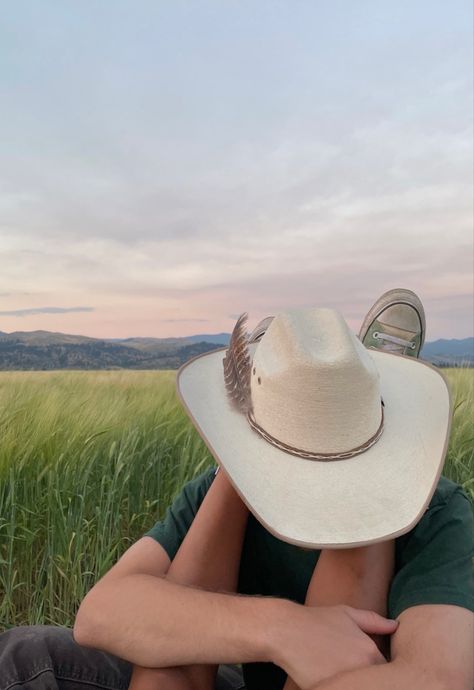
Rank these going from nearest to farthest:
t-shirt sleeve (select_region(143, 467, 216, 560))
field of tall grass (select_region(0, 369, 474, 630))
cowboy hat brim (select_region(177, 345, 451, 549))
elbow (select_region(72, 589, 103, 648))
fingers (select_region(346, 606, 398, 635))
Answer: cowboy hat brim (select_region(177, 345, 451, 549)), fingers (select_region(346, 606, 398, 635)), elbow (select_region(72, 589, 103, 648)), t-shirt sleeve (select_region(143, 467, 216, 560)), field of tall grass (select_region(0, 369, 474, 630))

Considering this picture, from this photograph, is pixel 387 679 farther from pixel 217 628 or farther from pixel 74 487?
pixel 74 487

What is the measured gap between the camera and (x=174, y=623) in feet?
3.20

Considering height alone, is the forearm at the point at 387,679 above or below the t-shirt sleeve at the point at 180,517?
below

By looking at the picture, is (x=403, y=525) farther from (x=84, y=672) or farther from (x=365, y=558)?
(x=84, y=672)

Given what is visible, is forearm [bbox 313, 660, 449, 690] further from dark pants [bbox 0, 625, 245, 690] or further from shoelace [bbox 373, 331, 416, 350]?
shoelace [bbox 373, 331, 416, 350]

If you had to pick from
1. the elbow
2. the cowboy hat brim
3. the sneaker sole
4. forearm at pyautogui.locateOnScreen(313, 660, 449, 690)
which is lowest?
the elbow

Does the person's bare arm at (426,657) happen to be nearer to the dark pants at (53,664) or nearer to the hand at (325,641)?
the hand at (325,641)

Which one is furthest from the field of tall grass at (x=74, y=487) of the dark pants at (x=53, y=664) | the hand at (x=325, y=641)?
the hand at (x=325, y=641)

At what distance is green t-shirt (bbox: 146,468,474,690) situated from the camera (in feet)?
3.04

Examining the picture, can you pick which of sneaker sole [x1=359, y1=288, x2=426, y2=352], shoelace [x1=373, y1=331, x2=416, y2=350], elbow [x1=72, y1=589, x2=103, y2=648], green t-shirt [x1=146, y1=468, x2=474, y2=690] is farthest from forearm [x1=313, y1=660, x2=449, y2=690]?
sneaker sole [x1=359, y1=288, x2=426, y2=352]

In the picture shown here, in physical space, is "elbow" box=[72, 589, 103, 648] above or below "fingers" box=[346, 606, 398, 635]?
below

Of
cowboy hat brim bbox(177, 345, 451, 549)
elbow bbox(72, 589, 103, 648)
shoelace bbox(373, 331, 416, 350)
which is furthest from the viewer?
shoelace bbox(373, 331, 416, 350)

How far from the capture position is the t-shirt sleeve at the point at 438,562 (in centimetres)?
92

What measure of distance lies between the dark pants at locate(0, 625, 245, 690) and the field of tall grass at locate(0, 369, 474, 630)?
2.41 feet
